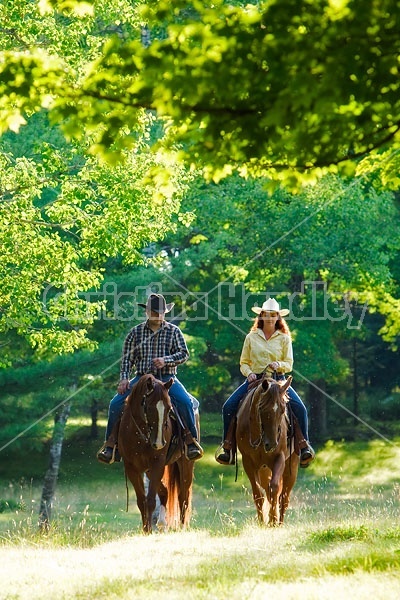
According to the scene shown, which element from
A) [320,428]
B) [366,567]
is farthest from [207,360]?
[366,567]

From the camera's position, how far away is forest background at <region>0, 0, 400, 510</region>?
6.75m

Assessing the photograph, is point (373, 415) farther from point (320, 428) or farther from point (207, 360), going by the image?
point (207, 360)

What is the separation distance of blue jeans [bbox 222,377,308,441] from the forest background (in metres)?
2.73

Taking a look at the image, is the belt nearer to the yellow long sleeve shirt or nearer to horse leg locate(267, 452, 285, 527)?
the yellow long sleeve shirt

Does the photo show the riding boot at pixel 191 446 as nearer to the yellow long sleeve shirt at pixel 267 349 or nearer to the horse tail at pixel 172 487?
the horse tail at pixel 172 487

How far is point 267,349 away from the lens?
13.8 metres

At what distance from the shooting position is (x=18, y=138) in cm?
2381

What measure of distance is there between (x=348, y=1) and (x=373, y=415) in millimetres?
34979

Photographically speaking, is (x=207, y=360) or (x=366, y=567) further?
(x=207, y=360)

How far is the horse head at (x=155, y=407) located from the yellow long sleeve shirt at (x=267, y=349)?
3.99 feet

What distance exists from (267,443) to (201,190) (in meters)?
21.0

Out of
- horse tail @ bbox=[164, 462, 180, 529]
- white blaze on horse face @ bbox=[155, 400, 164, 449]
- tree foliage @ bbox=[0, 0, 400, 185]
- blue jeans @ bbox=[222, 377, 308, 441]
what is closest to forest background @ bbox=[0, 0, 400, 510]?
tree foliage @ bbox=[0, 0, 400, 185]

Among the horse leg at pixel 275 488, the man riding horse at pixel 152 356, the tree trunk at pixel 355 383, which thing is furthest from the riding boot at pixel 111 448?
the tree trunk at pixel 355 383

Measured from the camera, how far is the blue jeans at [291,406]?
14031 mm
